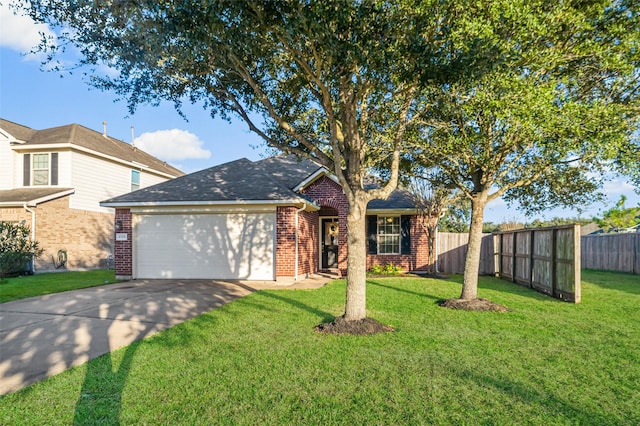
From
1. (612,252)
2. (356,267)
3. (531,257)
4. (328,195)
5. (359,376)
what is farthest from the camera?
(612,252)

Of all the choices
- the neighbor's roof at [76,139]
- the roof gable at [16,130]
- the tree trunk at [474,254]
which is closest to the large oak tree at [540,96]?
the tree trunk at [474,254]

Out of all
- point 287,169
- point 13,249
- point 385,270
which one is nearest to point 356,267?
point 385,270

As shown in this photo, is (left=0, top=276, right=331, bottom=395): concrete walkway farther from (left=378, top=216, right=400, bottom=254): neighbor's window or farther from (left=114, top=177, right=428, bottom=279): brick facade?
(left=378, top=216, right=400, bottom=254): neighbor's window

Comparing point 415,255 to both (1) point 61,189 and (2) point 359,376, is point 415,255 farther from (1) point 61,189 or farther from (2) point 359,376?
(1) point 61,189

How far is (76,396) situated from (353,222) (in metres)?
4.59

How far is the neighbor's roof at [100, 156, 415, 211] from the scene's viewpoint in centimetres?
1322

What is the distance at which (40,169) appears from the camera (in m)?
18.1

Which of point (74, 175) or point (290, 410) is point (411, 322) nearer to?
point (290, 410)

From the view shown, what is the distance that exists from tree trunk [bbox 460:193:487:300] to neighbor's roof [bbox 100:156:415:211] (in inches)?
202

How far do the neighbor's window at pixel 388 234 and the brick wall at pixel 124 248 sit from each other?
30.2ft

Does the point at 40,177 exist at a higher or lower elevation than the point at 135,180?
lower

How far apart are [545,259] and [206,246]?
1012cm

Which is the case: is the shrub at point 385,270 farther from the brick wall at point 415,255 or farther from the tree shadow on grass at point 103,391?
the tree shadow on grass at point 103,391

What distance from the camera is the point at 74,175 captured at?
59.1 ft
